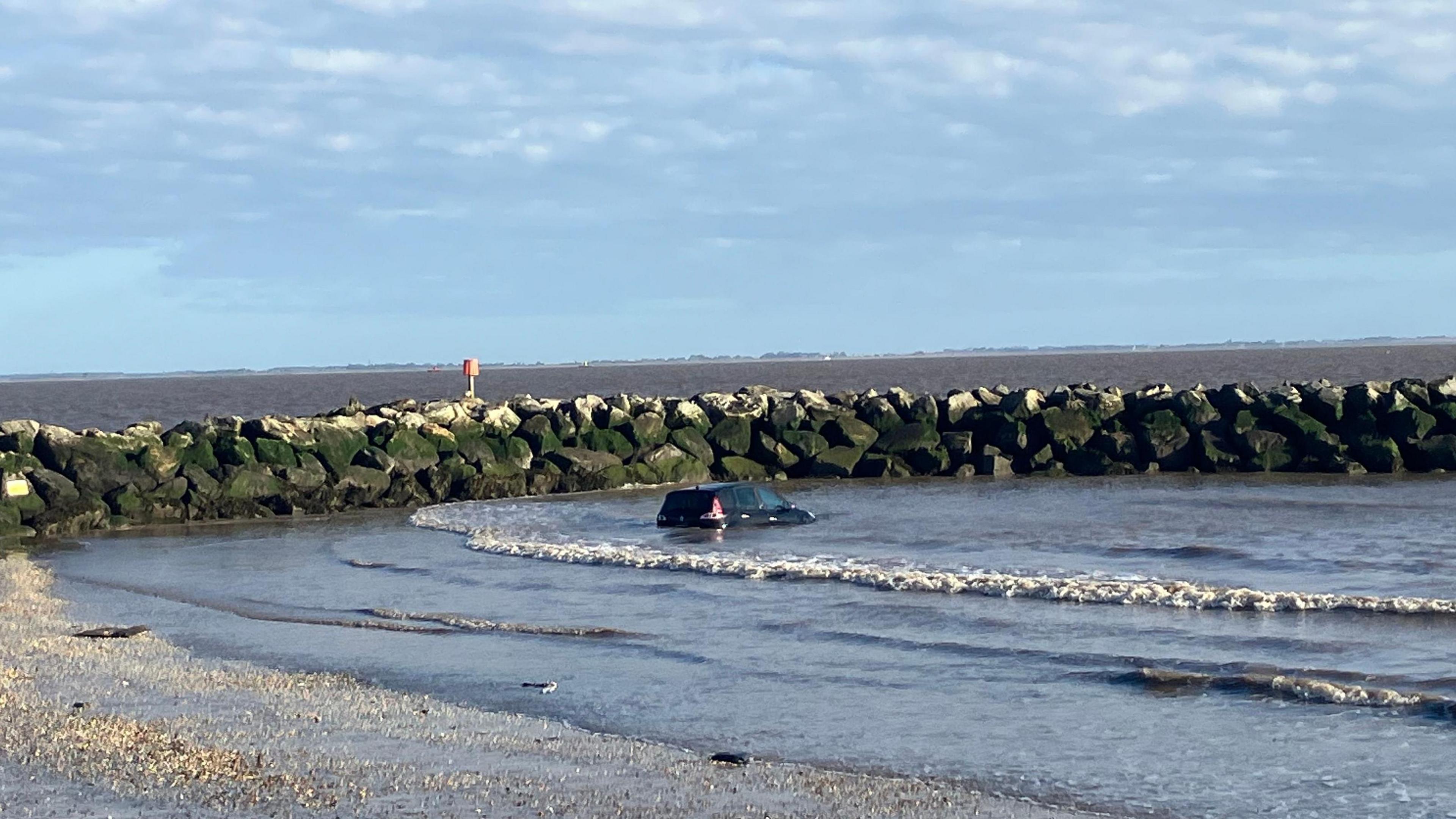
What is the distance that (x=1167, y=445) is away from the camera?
38.2m

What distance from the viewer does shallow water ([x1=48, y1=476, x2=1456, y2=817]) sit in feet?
37.9

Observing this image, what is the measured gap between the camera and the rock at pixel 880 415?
40.1m

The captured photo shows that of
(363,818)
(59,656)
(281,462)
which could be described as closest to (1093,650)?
(363,818)

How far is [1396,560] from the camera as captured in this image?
21.5 meters

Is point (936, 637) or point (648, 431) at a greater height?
point (648, 431)

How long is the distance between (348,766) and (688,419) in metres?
29.0

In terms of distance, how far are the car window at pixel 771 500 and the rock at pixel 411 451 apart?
980cm

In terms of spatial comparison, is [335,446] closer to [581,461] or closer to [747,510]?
[581,461]

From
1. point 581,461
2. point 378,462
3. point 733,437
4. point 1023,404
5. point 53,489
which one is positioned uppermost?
point 1023,404

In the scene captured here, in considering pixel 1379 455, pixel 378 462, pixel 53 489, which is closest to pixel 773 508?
pixel 378 462

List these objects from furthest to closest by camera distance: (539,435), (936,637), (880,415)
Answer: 1. (880,415)
2. (539,435)
3. (936,637)

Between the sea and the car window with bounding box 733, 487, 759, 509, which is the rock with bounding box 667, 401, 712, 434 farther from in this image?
the car window with bounding box 733, 487, 759, 509

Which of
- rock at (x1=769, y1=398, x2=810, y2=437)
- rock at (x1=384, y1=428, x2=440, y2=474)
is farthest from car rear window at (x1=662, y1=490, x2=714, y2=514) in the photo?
rock at (x1=769, y1=398, x2=810, y2=437)

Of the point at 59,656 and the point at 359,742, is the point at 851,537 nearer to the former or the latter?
the point at 59,656
